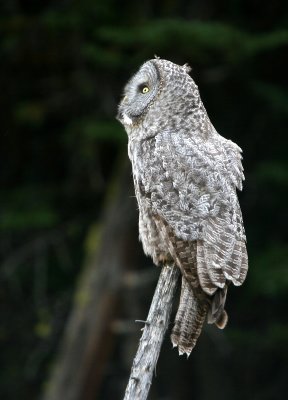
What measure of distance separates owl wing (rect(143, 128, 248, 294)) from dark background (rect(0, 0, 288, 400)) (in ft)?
11.2

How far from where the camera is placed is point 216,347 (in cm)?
1233

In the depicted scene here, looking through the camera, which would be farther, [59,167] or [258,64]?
[59,167]

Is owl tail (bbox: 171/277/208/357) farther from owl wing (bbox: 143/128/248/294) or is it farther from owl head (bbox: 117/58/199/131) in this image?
owl head (bbox: 117/58/199/131)

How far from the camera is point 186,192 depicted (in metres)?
5.41

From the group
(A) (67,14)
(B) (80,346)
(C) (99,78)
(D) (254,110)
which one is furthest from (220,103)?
(B) (80,346)

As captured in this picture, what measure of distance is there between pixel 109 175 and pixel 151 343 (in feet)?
21.4

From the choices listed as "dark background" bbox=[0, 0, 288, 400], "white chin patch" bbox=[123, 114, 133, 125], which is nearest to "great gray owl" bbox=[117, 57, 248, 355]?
"white chin patch" bbox=[123, 114, 133, 125]

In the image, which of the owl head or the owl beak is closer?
the owl head

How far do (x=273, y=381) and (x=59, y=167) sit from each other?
3561mm

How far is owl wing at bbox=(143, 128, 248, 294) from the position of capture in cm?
511

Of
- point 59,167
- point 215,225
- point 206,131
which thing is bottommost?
point 215,225

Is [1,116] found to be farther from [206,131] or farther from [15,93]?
[206,131]

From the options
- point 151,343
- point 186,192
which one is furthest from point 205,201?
point 151,343

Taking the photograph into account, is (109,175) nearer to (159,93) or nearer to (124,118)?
(124,118)
